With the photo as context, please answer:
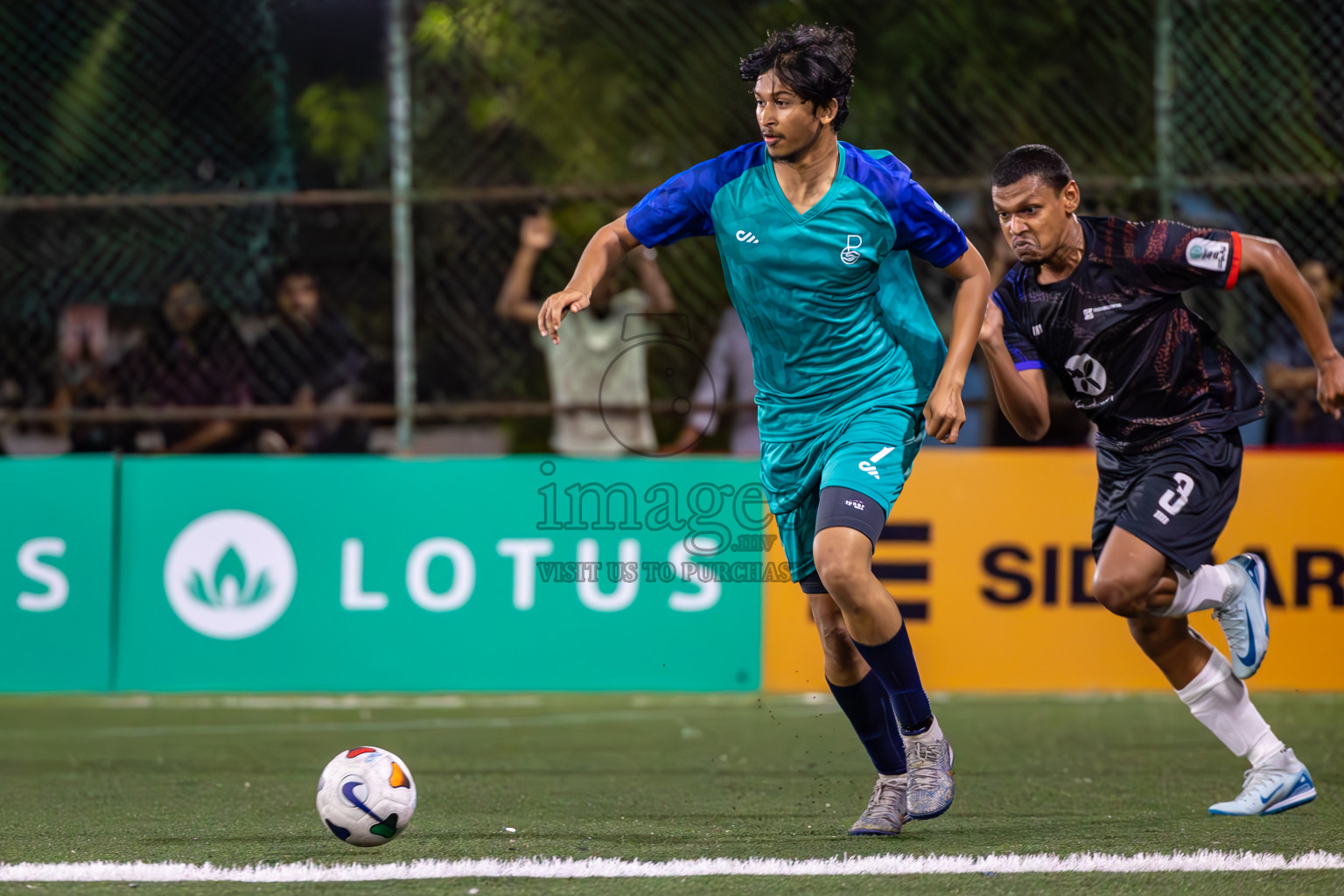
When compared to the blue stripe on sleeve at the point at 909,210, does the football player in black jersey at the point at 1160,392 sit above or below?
below

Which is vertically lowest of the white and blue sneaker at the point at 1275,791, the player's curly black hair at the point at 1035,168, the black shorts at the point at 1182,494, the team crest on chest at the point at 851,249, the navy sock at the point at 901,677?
the white and blue sneaker at the point at 1275,791

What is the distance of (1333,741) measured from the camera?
6422 mm

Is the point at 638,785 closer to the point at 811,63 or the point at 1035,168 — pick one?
the point at 1035,168

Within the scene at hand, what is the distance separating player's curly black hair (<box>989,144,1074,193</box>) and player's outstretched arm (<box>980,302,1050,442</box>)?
409mm

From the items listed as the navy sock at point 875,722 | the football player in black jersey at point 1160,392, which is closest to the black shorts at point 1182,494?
the football player in black jersey at point 1160,392

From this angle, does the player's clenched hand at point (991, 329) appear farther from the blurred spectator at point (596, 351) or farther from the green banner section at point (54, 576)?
the green banner section at point (54, 576)

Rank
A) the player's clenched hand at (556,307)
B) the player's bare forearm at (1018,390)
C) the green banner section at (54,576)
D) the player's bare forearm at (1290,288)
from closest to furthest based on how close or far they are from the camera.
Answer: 1. the player's clenched hand at (556,307)
2. the player's bare forearm at (1290,288)
3. the player's bare forearm at (1018,390)
4. the green banner section at (54,576)

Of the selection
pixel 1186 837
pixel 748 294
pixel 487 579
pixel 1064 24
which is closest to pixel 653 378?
pixel 487 579

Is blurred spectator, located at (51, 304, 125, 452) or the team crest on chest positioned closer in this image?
the team crest on chest

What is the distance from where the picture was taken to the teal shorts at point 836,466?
443 centimetres

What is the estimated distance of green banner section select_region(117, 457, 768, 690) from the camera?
768 centimetres

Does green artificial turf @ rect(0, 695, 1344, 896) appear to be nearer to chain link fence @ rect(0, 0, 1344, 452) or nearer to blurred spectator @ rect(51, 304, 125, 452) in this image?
blurred spectator @ rect(51, 304, 125, 452)

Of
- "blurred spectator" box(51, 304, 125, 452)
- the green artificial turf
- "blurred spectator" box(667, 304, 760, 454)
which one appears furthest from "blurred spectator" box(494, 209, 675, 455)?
"blurred spectator" box(51, 304, 125, 452)

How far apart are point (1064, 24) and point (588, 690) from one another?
4.20 meters
